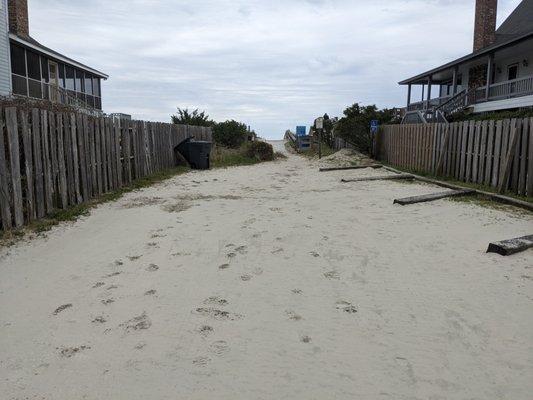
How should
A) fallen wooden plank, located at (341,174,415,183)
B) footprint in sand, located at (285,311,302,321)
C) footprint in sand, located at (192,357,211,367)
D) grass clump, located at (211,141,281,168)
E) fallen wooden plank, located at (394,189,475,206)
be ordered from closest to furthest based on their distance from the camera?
footprint in sand, located at (192,357,211,367)
footprint in sand, located at (285,311,302,321)
fallen wooden plank, located at (394,189,475,206)
fallen wooden plank, located at (341,174,415,183)
grass clump, located at (211,141,281,168)

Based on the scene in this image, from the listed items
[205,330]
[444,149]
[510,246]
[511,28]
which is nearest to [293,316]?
[205,330]

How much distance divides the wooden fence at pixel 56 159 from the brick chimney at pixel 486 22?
859 inches

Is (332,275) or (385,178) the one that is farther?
(385,178)

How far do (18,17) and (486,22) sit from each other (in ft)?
79.9

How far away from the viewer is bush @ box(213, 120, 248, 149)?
3186 centimetres

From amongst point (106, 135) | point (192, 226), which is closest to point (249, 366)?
point (192, 226)

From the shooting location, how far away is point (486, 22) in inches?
1023

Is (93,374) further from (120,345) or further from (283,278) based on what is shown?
(283,278)

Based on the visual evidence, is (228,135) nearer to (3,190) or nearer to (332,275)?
(3,190)

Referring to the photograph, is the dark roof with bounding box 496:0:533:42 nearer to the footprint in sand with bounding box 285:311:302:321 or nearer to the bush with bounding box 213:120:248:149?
the bush with bounding box 213:120:248:149

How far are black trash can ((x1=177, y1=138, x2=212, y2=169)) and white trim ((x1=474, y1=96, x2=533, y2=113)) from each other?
1364 cm

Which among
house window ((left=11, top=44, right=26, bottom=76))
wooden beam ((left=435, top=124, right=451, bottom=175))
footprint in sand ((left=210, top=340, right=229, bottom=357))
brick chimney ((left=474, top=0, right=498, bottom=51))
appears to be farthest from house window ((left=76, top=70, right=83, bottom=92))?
footprint in sand ((left=210, top=340, right=229, bottom=357))

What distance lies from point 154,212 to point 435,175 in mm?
9148

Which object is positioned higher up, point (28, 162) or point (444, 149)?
point (444, 149)
